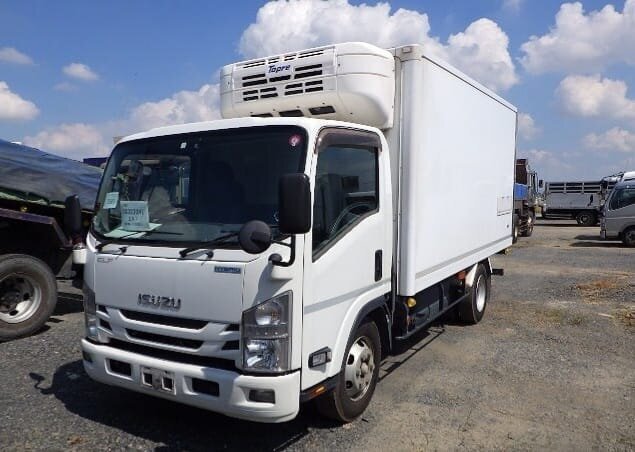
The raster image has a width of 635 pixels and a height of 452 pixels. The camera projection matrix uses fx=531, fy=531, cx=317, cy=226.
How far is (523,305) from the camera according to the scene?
8.66m

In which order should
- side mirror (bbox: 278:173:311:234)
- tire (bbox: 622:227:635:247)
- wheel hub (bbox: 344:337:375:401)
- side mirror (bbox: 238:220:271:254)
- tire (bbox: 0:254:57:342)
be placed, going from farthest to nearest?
tire (bbox: 622:227:635:247)
tire (bbox: 0:254:57:342)
wheel hub (bbox: 344:337:375:401)
side mirror (bbox: 238:220:271:254)
side mirror (bbox: 278:173:311:234)

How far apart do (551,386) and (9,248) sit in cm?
639

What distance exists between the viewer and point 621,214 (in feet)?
62.0

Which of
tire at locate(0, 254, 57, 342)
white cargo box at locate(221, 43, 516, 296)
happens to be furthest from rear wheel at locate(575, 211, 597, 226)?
tire at locate(0, 254, 57, 342)

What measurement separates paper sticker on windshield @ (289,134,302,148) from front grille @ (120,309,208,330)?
1.26m

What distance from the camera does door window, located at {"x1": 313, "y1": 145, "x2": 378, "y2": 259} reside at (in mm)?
3516

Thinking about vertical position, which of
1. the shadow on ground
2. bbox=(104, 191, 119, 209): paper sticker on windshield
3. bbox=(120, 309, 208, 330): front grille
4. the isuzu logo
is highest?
bbox=(104, 191, 119, 209): paper sticker on windshield

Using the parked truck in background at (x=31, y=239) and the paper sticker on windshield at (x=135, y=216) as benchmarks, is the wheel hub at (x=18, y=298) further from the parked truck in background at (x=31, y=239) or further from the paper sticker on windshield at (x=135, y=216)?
the paper sticker on windshield at (x=135, y=216)

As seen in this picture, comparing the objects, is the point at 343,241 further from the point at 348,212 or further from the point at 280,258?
the point at 280,258

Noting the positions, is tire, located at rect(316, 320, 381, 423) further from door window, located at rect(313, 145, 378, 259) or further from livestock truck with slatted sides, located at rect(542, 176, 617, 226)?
livestock truck with slatted sides, located at rect(542, 176, 617, 226)

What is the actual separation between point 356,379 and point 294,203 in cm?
174

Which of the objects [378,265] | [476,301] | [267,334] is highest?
[378,265]

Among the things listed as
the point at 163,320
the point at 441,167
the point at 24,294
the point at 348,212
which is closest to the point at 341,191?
the point at 348,212

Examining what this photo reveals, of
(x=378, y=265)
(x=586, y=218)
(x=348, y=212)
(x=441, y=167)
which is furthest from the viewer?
(x=586, y=218)
